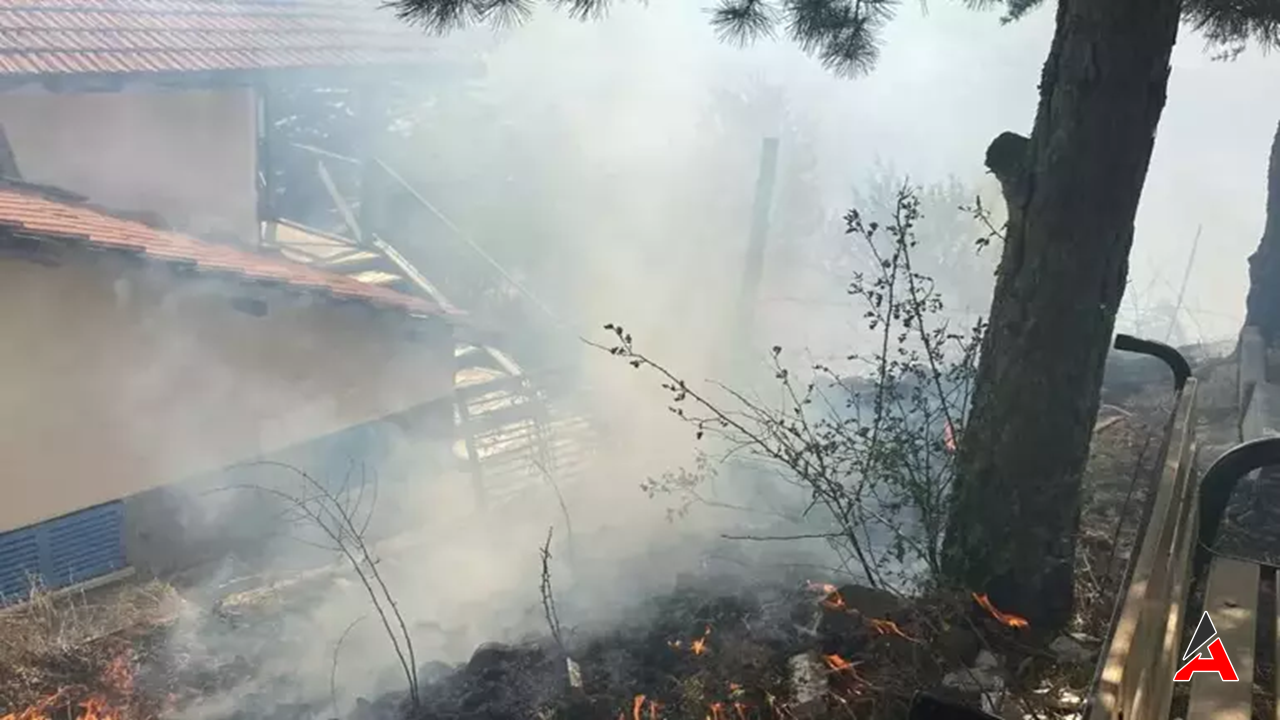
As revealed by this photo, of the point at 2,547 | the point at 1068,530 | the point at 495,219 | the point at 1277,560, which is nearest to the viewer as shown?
the point at 1068,530

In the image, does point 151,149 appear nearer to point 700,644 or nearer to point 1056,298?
point 700,644

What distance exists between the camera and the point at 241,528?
32.5ft

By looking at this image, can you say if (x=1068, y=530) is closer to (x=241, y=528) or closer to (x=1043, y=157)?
(x=1043, y=157)

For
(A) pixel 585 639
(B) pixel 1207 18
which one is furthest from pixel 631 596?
(B) pixel 1207 18

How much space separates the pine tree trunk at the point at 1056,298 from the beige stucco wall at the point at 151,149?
8626mm

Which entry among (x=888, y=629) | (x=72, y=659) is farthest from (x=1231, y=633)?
(x=72, y=659)

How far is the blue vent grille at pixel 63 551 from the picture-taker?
7969 millimetres

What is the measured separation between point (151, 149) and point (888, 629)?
30.1ft

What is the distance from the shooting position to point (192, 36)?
34.0 feet

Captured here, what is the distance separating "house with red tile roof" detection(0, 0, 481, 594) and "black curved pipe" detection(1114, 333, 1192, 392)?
23.6ft

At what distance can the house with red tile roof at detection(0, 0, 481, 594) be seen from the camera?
7.88m

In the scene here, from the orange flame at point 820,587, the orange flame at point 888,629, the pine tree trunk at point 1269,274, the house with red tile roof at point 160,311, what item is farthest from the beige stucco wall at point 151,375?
the pine tree trunk at point 1269,274

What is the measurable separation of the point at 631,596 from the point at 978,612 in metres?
2.48

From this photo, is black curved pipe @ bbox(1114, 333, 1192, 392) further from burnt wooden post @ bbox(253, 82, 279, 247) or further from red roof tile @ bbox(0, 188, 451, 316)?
burnt wooden post @ bbox(253, 82, 279, 247)
